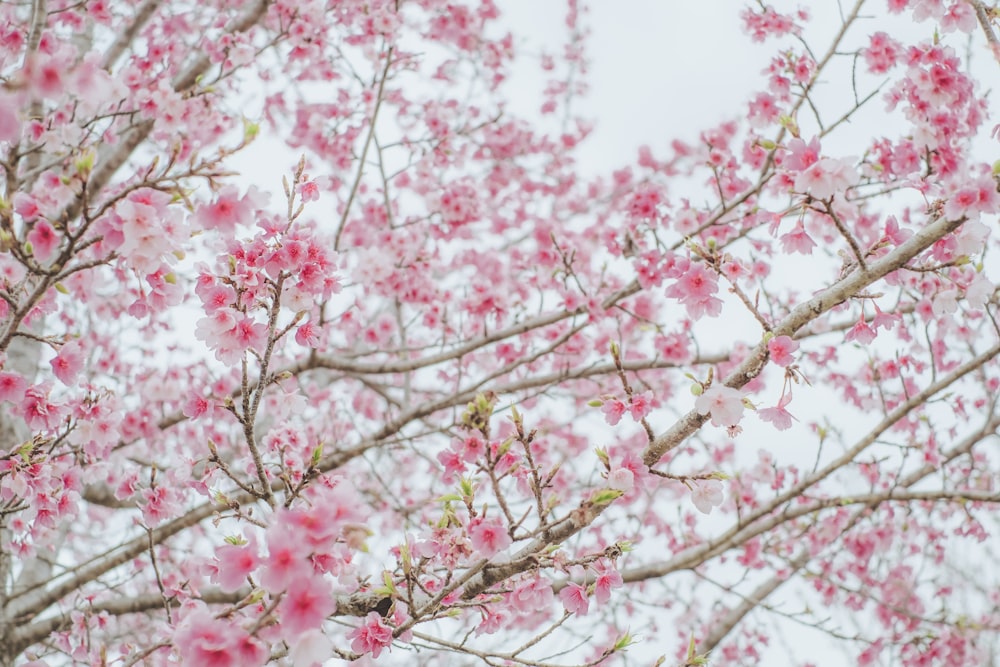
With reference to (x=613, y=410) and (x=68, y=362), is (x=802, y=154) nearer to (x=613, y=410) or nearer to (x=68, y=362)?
(x=613, y=410)

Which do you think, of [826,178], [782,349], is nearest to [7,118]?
[782,349]

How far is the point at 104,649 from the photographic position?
7.02 feet

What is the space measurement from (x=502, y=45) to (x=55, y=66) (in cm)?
634

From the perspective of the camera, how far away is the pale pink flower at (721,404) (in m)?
2.02

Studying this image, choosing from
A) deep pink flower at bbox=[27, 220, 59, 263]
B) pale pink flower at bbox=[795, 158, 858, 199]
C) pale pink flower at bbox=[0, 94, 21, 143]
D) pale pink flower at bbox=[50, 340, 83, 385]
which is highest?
pale pink flower at bbox=[50, 340, 83, 385]

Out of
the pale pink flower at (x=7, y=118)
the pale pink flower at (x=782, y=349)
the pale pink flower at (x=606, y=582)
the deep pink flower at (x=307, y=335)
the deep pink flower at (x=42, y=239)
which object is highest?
the deep pink flower at (x=42, y=239)

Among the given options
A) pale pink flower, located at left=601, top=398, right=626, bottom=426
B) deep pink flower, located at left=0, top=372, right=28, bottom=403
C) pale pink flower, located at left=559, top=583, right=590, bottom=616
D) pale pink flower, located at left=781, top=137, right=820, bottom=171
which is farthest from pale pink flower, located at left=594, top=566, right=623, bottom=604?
deep pink flower, located at left=0, top=372, right=28, bottom=403

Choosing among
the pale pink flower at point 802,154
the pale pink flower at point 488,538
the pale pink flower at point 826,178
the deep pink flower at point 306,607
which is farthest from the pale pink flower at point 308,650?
the pale pink flower at point 802,154

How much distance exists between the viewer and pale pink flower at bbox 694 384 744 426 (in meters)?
2.02

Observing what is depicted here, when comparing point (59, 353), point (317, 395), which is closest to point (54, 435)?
point (59, 353)

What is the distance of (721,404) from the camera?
2055 millimetres

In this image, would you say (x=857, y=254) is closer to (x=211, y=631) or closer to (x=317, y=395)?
(x=211, y=631)

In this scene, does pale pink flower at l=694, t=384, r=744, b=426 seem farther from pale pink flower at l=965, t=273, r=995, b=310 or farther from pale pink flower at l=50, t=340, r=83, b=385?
pale pink flower at l=50, t=340, r=83, b=385

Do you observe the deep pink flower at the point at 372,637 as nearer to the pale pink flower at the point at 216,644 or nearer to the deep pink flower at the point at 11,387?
the pale pink flower at the point at 216,644
